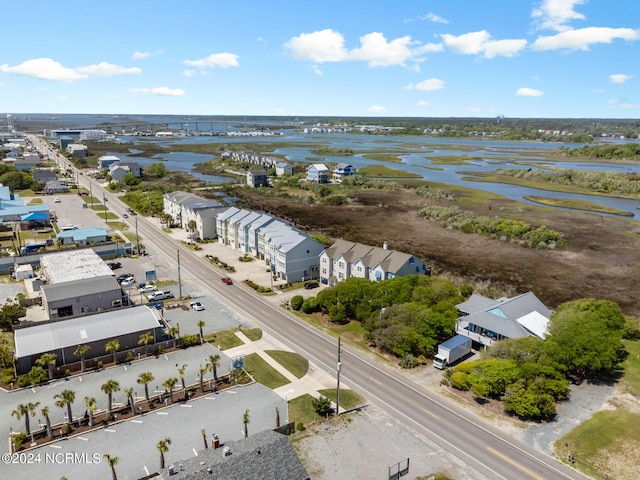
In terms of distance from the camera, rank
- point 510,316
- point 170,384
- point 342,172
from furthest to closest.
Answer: point 342,172, point 510,316, point 170,384

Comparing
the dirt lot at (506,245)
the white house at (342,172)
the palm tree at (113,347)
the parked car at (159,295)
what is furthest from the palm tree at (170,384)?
the white house at (342,172)

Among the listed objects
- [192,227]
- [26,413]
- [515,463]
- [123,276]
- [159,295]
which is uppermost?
[192,227]

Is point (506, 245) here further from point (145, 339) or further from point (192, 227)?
point (145, 339)

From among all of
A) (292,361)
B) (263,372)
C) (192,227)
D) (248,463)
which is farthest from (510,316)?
(192,227)

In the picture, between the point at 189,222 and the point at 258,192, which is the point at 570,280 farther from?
the point at 258,192

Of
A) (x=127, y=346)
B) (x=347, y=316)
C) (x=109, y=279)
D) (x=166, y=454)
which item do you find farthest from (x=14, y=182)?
(x=166, y=454)

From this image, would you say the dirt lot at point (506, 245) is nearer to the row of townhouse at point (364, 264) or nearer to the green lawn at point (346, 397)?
the row of townhouse at point (364, 264)

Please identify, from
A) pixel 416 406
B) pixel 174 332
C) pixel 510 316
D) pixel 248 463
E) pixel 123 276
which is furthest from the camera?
pixel 123 276
